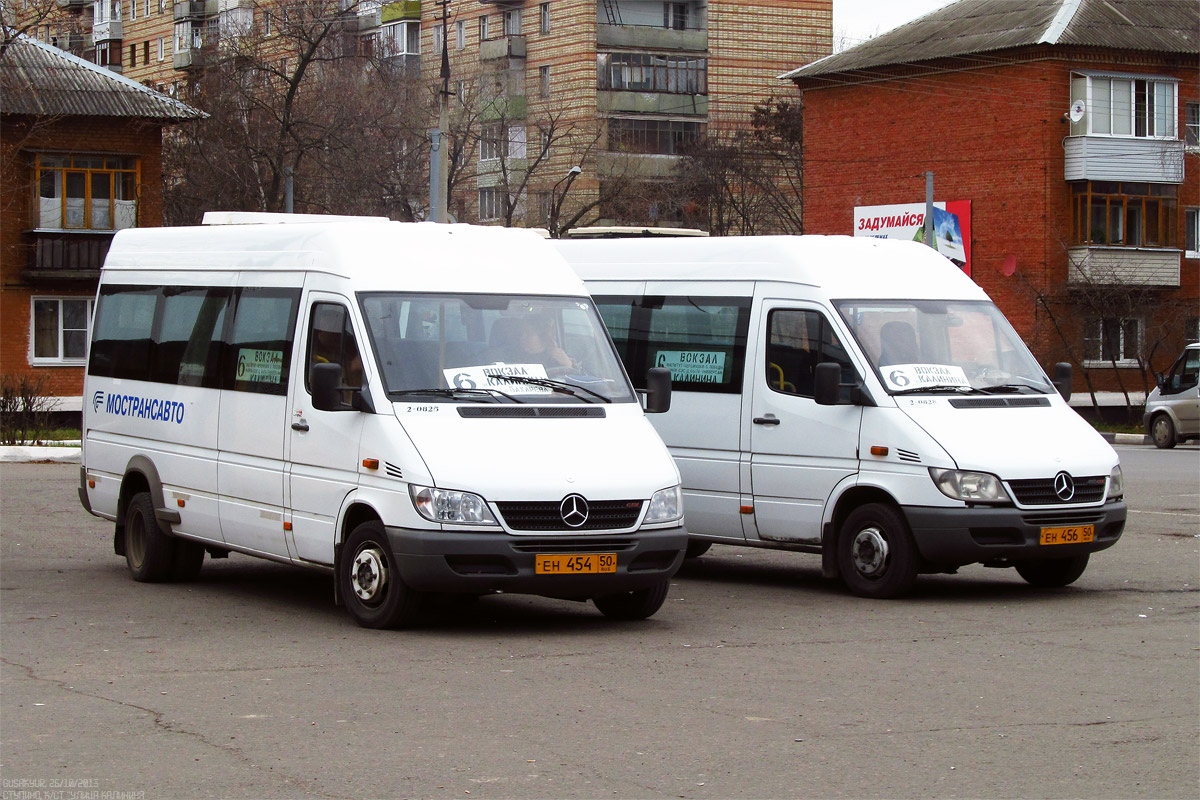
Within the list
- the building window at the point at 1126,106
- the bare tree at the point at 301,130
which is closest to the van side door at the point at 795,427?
the bare tree at the point at 301,130

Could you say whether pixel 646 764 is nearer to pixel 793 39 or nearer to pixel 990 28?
pixel 990 28

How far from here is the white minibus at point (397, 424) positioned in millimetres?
9961

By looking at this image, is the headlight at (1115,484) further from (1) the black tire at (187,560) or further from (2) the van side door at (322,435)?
(1) the black tire at (187,560)

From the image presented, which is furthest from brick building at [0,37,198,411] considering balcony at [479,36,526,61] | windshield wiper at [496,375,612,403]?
windshield wiper at [496,375,612,403]

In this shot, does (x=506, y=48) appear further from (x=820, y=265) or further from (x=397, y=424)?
(x=397, y=424)

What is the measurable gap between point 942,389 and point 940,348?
41cm

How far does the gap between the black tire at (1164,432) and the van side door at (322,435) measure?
2675 cm

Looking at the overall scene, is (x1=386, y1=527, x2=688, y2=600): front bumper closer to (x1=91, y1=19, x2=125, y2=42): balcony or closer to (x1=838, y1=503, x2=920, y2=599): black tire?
(x1=838, y1=503, x2=920, y2=599): black tire

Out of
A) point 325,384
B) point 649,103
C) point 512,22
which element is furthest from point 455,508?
point 512,22

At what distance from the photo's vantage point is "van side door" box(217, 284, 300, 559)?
1134 cm

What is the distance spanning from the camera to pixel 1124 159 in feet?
160

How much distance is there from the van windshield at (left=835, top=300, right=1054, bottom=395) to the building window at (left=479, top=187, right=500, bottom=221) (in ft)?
192

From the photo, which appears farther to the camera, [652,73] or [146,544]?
[652,73]

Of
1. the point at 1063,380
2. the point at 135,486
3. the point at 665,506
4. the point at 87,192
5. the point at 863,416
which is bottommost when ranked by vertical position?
the point at 135,486
